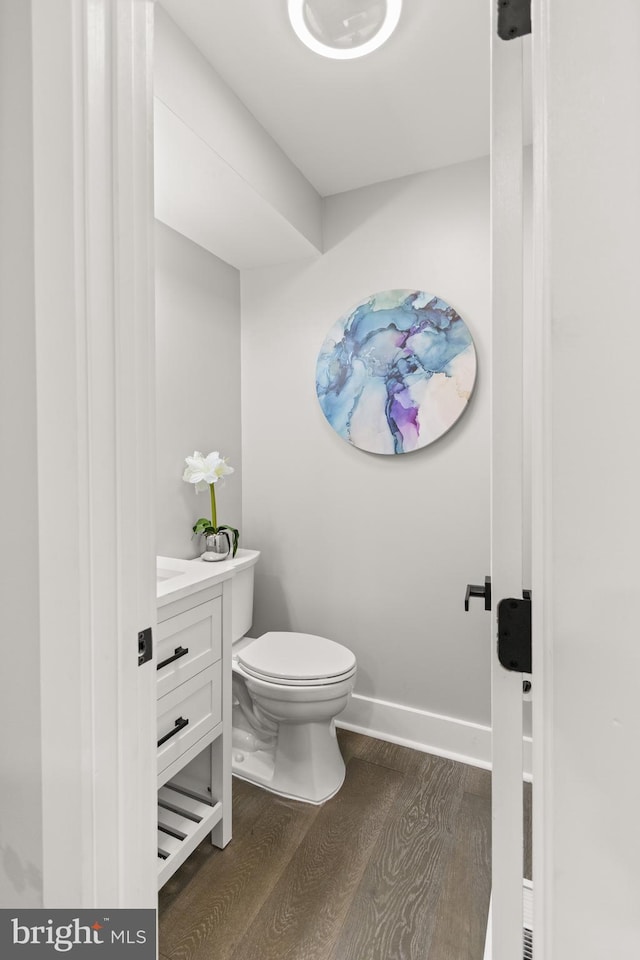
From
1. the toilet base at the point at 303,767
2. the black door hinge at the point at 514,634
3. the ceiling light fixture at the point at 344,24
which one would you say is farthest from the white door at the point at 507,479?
the toilet base at the point at 303,767

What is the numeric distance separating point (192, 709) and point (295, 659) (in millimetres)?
481

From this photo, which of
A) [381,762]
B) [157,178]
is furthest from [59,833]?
[157,178]

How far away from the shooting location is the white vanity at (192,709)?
4.13 feet

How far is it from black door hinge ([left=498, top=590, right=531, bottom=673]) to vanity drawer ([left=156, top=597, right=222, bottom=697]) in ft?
3.07

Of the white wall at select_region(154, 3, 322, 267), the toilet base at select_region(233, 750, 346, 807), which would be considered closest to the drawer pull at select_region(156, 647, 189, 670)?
the toilet base at select_region(233, 750, 346, 807)

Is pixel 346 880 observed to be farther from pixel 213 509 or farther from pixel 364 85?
pixel 364 85

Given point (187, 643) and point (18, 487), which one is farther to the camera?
point (187, 643)

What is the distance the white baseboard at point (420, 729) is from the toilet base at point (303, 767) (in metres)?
0.32

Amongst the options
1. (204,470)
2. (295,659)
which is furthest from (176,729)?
(204,470)

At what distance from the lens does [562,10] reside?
1.47ft

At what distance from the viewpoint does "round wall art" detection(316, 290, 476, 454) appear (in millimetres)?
1884

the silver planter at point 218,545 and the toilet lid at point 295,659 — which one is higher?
the silver planter at point 218,545

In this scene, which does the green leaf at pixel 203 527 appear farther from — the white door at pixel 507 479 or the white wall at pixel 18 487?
the white door at pixel 507 479

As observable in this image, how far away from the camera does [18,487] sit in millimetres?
712
